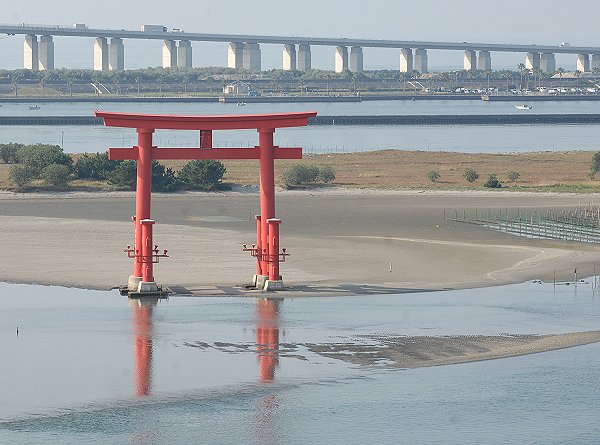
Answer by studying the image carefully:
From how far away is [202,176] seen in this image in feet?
246

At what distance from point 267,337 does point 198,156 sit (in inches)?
337

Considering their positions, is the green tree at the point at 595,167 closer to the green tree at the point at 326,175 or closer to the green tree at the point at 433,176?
the green tree at the point at 433,176

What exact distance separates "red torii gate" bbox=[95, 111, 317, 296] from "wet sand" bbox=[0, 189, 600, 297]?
1384 mm

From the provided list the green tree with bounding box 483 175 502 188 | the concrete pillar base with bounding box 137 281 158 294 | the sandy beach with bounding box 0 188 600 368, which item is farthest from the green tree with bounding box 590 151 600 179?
the concrete pillar base with bounding box 137 281 158 294

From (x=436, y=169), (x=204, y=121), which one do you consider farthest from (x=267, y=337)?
(x=436, y=169)

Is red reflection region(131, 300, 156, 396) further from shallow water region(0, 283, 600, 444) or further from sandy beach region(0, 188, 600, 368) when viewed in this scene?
sandy beach region(0, 188, 600, 368)

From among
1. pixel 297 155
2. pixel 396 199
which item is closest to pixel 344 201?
pixel 396 199

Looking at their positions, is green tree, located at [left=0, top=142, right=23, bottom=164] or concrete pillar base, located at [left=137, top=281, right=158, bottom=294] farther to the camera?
green tree, located at [left=0, top=142, right=23, bottom=164]

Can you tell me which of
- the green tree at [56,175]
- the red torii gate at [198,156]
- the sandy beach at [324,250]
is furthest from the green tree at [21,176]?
the red torii gate at [198,156]

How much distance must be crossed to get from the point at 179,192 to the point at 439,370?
42228 millimetres

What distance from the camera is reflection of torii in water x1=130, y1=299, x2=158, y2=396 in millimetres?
31805

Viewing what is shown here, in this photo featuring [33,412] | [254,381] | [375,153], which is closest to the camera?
[33,412]

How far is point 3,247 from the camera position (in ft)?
172

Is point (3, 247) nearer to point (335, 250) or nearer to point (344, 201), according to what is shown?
point (335, 250)
